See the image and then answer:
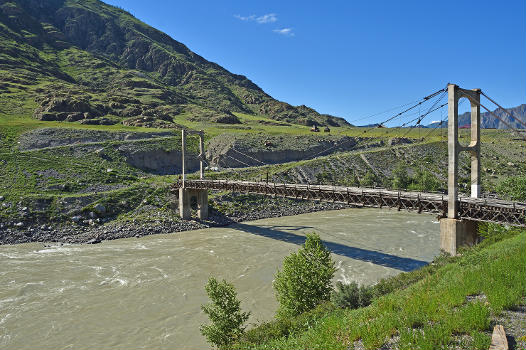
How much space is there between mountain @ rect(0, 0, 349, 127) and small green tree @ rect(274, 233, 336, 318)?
75.1 meters

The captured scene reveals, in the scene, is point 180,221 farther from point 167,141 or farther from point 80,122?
point 80,122

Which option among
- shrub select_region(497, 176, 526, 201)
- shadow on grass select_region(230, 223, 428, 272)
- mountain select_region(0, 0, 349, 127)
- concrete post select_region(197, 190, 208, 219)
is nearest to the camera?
shadow on grass select_region(230, 223, 428, 272)

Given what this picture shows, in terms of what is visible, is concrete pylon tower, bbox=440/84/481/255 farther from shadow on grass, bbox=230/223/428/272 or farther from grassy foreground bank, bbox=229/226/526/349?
grassy foreground bank, bbox=229/226/526/349

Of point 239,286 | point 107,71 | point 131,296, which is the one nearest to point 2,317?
point 131,296

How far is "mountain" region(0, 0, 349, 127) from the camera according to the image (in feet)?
284

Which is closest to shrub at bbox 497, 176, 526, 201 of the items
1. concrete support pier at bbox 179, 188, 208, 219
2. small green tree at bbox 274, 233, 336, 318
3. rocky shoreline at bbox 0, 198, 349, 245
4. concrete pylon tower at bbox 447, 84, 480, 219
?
concrete pylon tower at bbox 447, 84, 480, 219

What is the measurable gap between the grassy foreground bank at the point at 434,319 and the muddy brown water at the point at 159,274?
8556 mm

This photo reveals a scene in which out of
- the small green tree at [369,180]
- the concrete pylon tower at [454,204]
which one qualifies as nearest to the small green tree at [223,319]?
the concrete pylon tower at [454,204]

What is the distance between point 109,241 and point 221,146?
141ft

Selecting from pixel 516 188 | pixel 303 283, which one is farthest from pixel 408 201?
pixel 303 283

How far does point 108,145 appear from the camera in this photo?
61062mm

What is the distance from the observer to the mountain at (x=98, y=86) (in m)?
86.5

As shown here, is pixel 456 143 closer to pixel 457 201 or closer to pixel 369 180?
pixel 457 201

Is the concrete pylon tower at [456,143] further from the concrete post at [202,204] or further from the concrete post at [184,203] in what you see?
the concrete post at [184,203]
